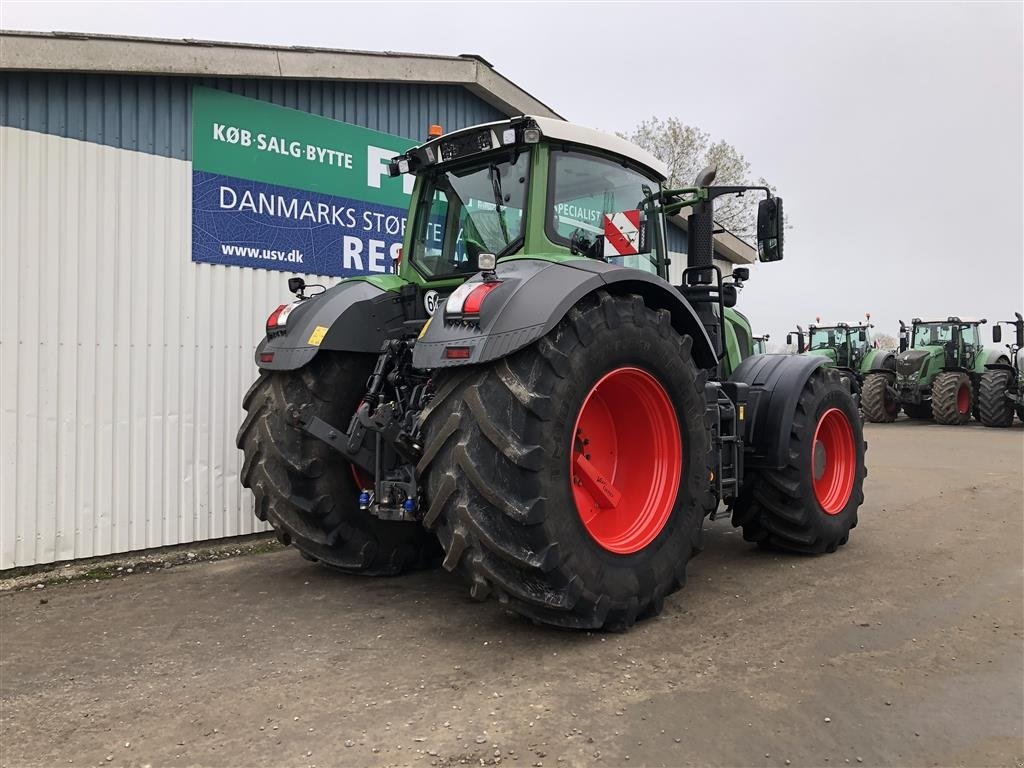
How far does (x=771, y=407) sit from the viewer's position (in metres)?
5.03

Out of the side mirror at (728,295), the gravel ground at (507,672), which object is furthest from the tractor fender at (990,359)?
the side mirror at (728,295)

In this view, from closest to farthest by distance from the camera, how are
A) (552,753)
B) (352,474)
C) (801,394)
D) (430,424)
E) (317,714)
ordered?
(552,753)
(317,714)
(430,424)
(352,474)
(801,394)

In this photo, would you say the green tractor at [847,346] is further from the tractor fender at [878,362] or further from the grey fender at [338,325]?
the grey fender at [338,325]

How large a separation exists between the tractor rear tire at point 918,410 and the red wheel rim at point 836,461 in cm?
1596

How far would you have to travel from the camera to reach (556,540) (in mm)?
3316

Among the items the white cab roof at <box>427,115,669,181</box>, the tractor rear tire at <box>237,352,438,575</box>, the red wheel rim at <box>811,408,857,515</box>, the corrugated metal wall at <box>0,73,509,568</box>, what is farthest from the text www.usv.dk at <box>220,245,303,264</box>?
the red wheel rim at <box>811,408,857,515</box>

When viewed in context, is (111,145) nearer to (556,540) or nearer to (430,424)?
(430,424)

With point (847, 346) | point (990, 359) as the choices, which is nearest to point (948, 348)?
point (990, 359)

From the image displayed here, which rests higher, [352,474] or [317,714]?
[352,474]

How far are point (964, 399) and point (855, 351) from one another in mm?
3645

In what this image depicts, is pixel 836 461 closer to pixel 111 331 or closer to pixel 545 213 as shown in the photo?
pixel 545 213

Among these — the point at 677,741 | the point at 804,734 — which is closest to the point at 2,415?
the point at 677,741

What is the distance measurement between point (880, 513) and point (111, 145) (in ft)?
22.6

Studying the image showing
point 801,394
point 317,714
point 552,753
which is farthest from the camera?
point 801,394
